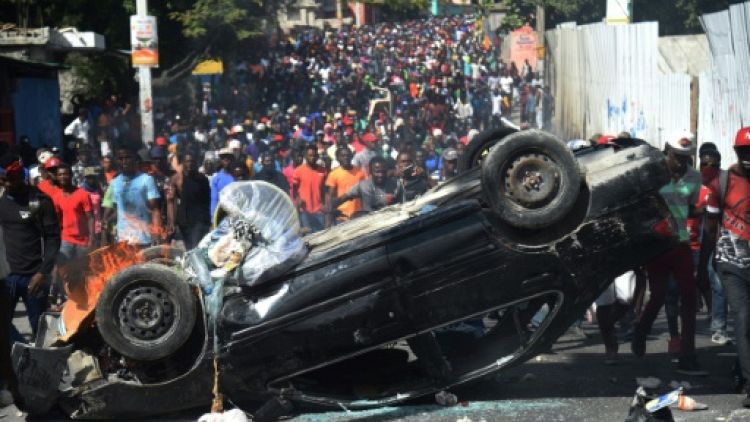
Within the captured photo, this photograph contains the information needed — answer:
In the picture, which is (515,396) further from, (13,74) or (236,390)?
(13,74)

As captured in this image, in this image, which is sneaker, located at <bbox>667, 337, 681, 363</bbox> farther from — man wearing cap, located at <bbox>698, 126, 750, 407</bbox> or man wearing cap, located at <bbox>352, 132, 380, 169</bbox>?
man wearing cap, located at <bbox>352, 132, 380, 169</bbox>

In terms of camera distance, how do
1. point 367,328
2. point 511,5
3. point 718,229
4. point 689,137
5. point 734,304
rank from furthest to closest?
point 511,5 → point 689,137 → point 718,229 → point 734,304 → point 367,328

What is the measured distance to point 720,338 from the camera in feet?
30.4

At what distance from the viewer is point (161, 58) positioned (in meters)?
29.2

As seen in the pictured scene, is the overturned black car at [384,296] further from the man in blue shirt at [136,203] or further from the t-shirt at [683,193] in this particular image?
the man in blue shirt at [136,203]

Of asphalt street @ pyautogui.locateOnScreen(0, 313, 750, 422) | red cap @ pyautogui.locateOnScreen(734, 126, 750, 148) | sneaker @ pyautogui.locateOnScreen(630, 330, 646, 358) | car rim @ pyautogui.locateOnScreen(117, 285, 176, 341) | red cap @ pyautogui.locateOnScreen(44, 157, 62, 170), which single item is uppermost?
red cap @ pyautogui.locateOnScreen(734, 126, 750, 148)

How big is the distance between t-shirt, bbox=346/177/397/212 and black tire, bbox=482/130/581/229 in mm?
4281

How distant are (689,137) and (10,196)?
5073mm

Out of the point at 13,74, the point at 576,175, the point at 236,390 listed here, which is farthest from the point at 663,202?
the point at 13,74

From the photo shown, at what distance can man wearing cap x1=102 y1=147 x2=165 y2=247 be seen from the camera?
11.2m

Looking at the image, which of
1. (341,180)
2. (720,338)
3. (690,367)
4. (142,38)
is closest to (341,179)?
(341,180)

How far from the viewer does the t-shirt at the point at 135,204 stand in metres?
11.2

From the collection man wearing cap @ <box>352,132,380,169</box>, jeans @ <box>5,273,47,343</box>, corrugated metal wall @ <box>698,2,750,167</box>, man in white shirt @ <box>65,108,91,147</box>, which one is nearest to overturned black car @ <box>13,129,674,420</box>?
jeans @ <box>5,273,47,343</box>

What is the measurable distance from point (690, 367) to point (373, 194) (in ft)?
13.4
